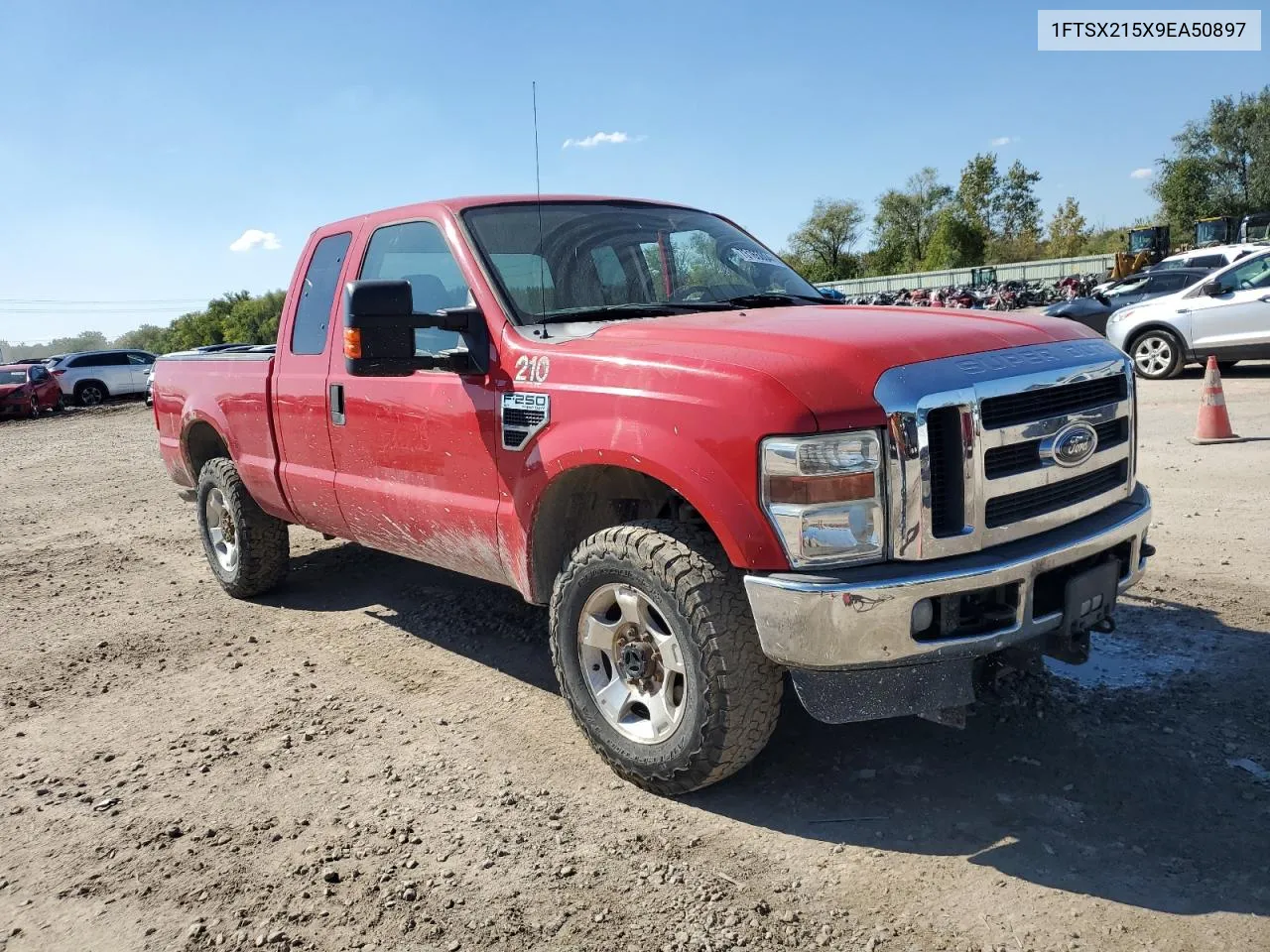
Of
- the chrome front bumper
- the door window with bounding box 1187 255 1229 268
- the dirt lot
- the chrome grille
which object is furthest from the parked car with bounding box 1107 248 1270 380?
the chrome front bumper

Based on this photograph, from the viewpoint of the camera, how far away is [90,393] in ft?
97.6

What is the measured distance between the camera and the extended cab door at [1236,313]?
39.0 feet

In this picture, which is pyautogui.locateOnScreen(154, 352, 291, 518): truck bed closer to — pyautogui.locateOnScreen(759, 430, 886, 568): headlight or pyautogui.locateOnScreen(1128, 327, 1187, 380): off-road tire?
pyautogui.locateOnScreen(759, 430, 886, 568): headlight

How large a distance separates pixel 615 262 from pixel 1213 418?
6898 millimetres

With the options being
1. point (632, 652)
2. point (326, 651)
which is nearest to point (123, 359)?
point (326, 651)

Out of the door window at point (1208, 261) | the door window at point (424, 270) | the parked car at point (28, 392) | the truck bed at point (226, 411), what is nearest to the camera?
the door window at point (424, 270)

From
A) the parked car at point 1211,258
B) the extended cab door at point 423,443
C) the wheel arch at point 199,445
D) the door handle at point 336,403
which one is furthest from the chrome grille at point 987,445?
the parked car at point 1211,258

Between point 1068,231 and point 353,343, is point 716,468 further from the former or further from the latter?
point 1068,231

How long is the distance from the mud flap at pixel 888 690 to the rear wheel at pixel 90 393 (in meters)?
31.9

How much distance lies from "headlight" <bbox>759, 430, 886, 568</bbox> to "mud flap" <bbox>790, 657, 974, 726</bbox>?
0.37 metres

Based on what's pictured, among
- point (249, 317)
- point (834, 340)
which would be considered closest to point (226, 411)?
point (834, 340)

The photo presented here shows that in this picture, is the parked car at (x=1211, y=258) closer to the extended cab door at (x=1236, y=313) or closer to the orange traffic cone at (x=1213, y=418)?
the extended cab door at (x=1236, y=313)

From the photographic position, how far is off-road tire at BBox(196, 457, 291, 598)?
5605 millimetres

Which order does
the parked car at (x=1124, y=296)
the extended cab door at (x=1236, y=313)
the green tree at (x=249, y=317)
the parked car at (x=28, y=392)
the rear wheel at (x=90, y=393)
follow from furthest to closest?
the green tree at (x=249, y=317) → the rear wheel at (x=90, y=393) → the parked car at (x=28, y=392) → the parked car at (x=1124, y=296) → the extended cab door at (x=1236, y=313)
